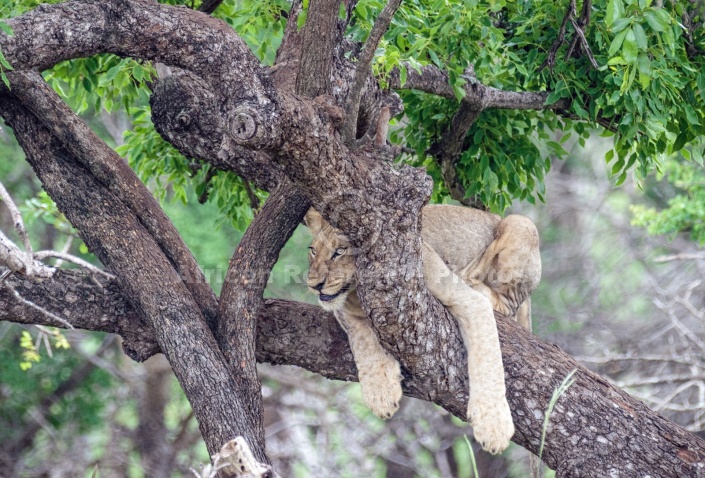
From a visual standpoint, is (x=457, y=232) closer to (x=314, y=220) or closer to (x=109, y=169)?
(x=314, y=220)

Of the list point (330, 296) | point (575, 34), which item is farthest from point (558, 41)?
point (330, 296)

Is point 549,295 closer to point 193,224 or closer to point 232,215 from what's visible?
point 193,224

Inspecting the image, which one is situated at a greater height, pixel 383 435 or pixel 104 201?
pixel 104 201

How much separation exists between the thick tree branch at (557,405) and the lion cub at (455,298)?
0.11 m

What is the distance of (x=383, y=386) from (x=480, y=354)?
0.53m

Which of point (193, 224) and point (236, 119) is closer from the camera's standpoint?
point (236, 119)

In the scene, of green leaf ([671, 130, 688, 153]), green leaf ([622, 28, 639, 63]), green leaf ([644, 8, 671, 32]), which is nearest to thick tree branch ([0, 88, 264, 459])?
green leaf ([622, 28, 639, 63])

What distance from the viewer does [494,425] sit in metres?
4.34

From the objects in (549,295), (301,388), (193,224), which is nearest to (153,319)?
(193,224)

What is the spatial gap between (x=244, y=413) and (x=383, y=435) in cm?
725

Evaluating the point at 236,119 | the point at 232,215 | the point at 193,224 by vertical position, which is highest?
the point at 236,119

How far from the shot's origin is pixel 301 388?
11258mm

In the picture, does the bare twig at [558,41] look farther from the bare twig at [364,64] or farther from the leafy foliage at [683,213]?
the leafy foliage at [683,213]

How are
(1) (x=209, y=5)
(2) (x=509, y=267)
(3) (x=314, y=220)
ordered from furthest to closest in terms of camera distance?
(1) (x=209, y=5), (2) (x=509, y=267), (3) (x=314, y=220)
